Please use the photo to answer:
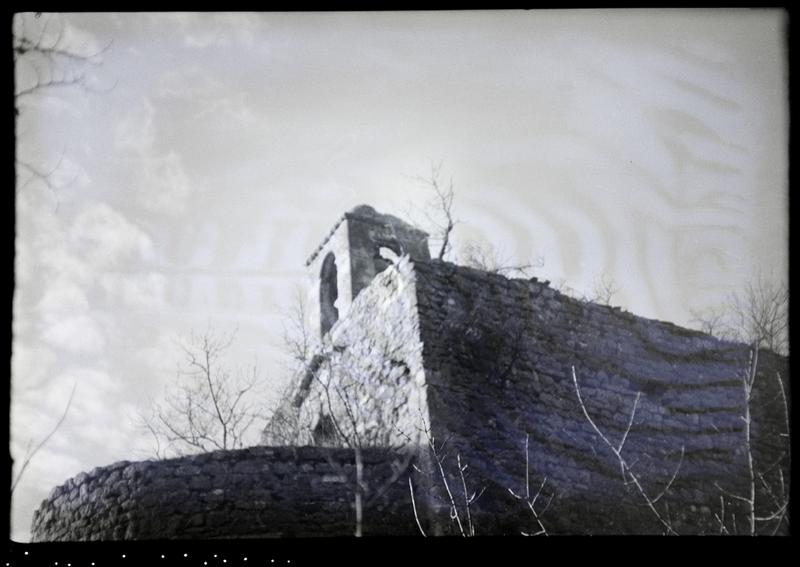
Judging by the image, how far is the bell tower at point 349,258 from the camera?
8.86 m

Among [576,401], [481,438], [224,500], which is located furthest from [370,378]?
[224,500]

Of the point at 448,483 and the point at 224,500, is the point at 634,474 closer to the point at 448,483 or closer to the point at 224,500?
the point at 448,483

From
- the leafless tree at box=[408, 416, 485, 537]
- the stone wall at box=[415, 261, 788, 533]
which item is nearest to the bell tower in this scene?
the stone wall at box=[415, 261, 788, 533]

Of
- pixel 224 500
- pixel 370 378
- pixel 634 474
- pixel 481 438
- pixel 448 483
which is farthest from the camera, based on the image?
pixel 370 378

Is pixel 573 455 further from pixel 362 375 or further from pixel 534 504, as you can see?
→ pixel 362 375

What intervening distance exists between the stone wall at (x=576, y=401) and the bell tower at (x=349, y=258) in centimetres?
214

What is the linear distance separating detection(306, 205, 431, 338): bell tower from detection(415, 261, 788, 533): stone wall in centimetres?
214

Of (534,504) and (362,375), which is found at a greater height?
(362,375)

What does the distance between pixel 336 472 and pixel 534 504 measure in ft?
4.29

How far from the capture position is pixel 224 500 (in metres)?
5.41

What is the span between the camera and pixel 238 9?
4895 millimetres

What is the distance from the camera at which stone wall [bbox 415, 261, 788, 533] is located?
6066mm

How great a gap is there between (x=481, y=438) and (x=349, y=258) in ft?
10.8
